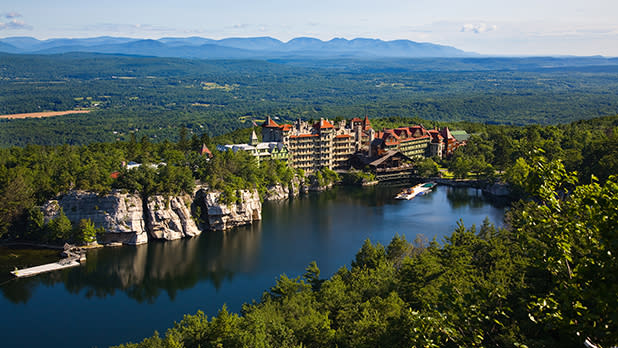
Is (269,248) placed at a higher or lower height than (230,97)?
lower

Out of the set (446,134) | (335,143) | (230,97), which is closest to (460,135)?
(446,134)

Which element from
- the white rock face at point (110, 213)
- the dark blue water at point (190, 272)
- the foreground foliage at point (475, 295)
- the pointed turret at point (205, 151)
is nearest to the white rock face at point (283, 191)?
the dark blue water at point (190, 272)

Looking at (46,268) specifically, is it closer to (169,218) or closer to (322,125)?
(169,218)

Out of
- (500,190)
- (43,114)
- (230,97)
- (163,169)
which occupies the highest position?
(230,97)

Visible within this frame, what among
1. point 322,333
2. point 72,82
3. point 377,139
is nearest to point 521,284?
point 322,333

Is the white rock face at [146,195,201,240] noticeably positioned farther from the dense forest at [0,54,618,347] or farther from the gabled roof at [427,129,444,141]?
the gabled roof at [427,129,444,141]

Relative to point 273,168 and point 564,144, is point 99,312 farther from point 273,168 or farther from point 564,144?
point 564,144

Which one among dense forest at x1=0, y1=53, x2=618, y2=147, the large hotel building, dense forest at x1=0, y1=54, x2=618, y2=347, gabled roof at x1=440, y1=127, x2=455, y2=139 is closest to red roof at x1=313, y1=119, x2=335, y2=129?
the large hotel building
